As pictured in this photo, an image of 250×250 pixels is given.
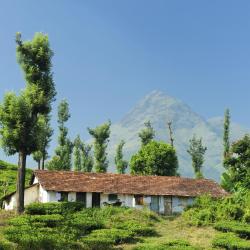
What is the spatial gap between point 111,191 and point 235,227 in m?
15.9

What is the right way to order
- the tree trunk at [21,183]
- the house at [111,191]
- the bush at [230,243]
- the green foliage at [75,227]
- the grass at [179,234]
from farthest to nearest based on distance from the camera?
1. the house at [111,191]
2. the tree trunk at [21,183]
3. the grass at [179,234]
4. the bush at [230,243]
5. the green foliage at [75,227]

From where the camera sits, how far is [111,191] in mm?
52750

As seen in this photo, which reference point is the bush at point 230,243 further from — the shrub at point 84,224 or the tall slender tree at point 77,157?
the tall slender tree at point 77,157

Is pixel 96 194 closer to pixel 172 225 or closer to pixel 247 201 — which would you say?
pixel 172 225

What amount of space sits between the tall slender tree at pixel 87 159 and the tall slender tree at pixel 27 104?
4815 centimetres

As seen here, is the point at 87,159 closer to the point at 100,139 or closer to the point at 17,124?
the point at 100,139

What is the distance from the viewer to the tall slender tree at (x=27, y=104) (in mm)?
43938

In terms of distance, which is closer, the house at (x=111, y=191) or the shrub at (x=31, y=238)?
the shrub at (x=31, y=238)

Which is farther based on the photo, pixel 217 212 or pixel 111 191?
pixel 111 191

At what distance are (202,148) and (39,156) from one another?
30.8 m

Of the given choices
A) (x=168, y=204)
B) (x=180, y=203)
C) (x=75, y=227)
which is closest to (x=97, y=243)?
(x=75, y=227)

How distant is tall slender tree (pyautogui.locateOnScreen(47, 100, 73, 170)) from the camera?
8256cm

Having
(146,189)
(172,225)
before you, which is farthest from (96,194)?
(172,225)

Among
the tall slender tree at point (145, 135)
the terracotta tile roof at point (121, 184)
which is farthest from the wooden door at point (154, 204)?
the tall slender tree at point (145, 135)
